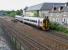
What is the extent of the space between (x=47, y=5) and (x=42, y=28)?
4266 centimetres

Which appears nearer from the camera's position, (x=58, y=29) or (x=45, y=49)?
(x=45, y=49)

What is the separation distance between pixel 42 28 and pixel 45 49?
15822 millimetres

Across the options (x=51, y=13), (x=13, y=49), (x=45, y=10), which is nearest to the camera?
(x=13, y=49)

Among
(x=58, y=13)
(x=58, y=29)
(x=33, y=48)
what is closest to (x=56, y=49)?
(x=33, y=48)

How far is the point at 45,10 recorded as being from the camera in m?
70.8

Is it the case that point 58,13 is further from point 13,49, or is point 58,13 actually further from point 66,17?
point 13,49

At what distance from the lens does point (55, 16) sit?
2007 inches

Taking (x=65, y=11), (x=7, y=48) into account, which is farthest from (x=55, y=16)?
(x=7, y=48)

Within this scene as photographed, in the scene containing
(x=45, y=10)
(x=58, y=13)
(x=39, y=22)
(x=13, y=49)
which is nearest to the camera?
(x=13, y=49)

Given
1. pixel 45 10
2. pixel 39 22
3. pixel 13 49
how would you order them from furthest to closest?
pixel 45 10 → pixel 39 22 → pixel 13 49

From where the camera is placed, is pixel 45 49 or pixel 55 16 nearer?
pixel 45 49

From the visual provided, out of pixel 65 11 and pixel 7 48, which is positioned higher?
pixel 65 11

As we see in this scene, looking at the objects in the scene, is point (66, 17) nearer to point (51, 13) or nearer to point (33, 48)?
point (51, 13)

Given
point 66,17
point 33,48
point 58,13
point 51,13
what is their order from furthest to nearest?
point 51,13 → point 58,13 → point 66,17 → point 33,48
